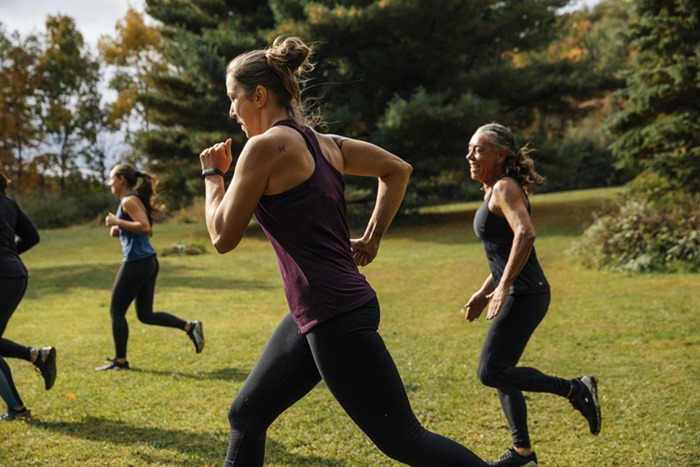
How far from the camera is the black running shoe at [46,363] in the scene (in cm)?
546

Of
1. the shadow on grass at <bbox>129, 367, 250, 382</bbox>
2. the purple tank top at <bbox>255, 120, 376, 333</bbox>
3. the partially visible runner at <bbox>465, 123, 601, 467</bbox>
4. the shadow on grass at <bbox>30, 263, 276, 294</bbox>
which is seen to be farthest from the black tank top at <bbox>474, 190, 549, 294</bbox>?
the shadow on grass at <bbox>30, 263, 276, 294</bbox>

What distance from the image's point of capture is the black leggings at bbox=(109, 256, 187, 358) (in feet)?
21.4

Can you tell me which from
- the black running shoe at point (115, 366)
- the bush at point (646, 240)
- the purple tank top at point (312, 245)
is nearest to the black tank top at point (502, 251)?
the purple tank top at point (312, 245)

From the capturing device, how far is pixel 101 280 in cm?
1502

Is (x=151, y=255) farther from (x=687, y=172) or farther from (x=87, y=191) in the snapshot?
(x=87, y=191)

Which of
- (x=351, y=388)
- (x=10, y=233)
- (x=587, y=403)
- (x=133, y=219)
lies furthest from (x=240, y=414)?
(x=133, y=219)

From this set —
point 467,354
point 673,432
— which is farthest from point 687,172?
point 673,432

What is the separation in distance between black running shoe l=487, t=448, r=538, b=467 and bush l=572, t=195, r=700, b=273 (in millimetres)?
9154

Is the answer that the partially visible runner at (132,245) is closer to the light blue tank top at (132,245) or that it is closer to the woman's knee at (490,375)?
the light blue tank top at (132,245)

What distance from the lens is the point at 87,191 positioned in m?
40.4

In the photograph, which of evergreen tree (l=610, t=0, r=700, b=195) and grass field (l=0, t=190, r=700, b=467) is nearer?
grass field (l=0, t=190, r=700, b=467)

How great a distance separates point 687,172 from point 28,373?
44.6 feet

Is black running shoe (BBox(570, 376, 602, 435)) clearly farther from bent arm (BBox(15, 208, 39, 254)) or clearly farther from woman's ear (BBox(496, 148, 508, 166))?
bent arm (BBox(15, 208, 39, 254))

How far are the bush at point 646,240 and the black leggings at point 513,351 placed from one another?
9215 millimetres
